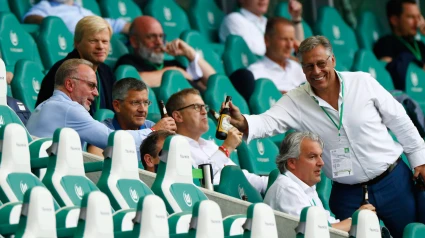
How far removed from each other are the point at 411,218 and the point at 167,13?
3.56m

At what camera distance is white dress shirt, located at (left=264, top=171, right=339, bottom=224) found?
17.6ft

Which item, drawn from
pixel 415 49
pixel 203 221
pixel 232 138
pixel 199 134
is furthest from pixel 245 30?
pixel 203 221

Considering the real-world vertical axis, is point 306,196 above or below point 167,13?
below

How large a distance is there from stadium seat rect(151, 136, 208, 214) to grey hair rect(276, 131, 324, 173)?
0.63 meters

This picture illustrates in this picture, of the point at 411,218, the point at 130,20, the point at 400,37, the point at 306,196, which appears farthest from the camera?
the point at 400,37

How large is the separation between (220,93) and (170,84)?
1.16 ft

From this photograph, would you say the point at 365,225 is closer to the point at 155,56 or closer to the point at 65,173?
the point at 65,173

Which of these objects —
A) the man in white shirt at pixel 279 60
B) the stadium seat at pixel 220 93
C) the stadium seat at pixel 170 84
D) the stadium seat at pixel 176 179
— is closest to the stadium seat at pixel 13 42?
the stadium seat at pixel 170 84

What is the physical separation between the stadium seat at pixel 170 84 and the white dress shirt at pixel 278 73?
42.2 inches

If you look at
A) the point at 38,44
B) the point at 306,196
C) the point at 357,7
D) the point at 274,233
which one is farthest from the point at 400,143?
the point at 357,7

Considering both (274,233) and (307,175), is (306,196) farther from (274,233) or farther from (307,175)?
(274,233)

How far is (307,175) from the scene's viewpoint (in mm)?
5500

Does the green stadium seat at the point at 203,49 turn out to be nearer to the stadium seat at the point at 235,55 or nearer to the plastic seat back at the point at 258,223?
the stadium seat at the point at 235,55

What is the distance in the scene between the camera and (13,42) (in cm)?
725
